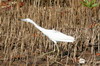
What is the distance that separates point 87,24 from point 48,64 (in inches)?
103

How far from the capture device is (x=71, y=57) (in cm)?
416

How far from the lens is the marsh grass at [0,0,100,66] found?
4.06 m

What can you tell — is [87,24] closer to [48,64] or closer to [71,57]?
[71,57]

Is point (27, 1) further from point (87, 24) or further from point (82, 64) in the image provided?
point (82, 64)

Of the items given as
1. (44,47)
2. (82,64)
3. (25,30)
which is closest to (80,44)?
(44,47)

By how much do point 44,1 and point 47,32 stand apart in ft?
14.4

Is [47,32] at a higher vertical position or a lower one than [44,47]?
higher

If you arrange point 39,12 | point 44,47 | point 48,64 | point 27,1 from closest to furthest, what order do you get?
point 48,64, point 44,47, point 39,12, point 27,1

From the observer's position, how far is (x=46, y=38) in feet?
16.7

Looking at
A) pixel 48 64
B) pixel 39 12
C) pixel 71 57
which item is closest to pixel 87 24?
pixel 39 12

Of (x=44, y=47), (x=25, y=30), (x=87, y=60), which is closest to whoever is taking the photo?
(x=87, y=60)

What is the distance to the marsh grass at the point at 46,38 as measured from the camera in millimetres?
4062

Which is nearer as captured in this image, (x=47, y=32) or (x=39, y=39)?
(x=47, y=32)

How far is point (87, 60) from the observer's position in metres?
4.03
